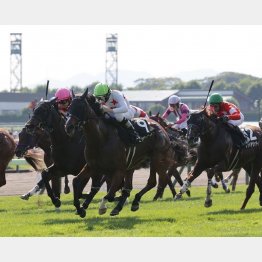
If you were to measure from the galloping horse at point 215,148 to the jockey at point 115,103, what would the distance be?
1260 millimetres

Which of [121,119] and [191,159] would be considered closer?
[121,119]

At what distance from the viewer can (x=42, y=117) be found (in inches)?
602

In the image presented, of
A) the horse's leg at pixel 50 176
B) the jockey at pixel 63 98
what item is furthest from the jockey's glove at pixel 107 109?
the horse's leg at pixel 50 176

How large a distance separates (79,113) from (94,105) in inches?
26.1

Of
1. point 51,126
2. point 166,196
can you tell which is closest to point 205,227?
point 51,126

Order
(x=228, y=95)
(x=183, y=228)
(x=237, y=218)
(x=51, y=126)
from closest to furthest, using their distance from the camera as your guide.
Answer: (x=183, y=228), (x=237, y=218), (x=51, y=126), (x=228, y=95)

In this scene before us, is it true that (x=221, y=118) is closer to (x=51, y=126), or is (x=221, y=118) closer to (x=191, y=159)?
(x=51, y=126)

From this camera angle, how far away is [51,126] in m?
15.5

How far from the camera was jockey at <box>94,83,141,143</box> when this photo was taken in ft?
48.1

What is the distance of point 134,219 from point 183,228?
174 cm

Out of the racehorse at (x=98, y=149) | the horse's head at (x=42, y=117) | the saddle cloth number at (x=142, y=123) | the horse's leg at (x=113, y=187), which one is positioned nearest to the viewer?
the racehorse at (x=98, y=149)

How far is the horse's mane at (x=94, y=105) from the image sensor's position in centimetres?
1409

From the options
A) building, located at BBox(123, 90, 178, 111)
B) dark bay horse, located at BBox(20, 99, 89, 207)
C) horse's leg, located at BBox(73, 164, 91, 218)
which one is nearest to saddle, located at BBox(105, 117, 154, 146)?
horse's leg, located at BBox(73, 164, 91, 218)

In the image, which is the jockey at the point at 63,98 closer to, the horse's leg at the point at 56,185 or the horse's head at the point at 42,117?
the horse's head at the point at 42,117
